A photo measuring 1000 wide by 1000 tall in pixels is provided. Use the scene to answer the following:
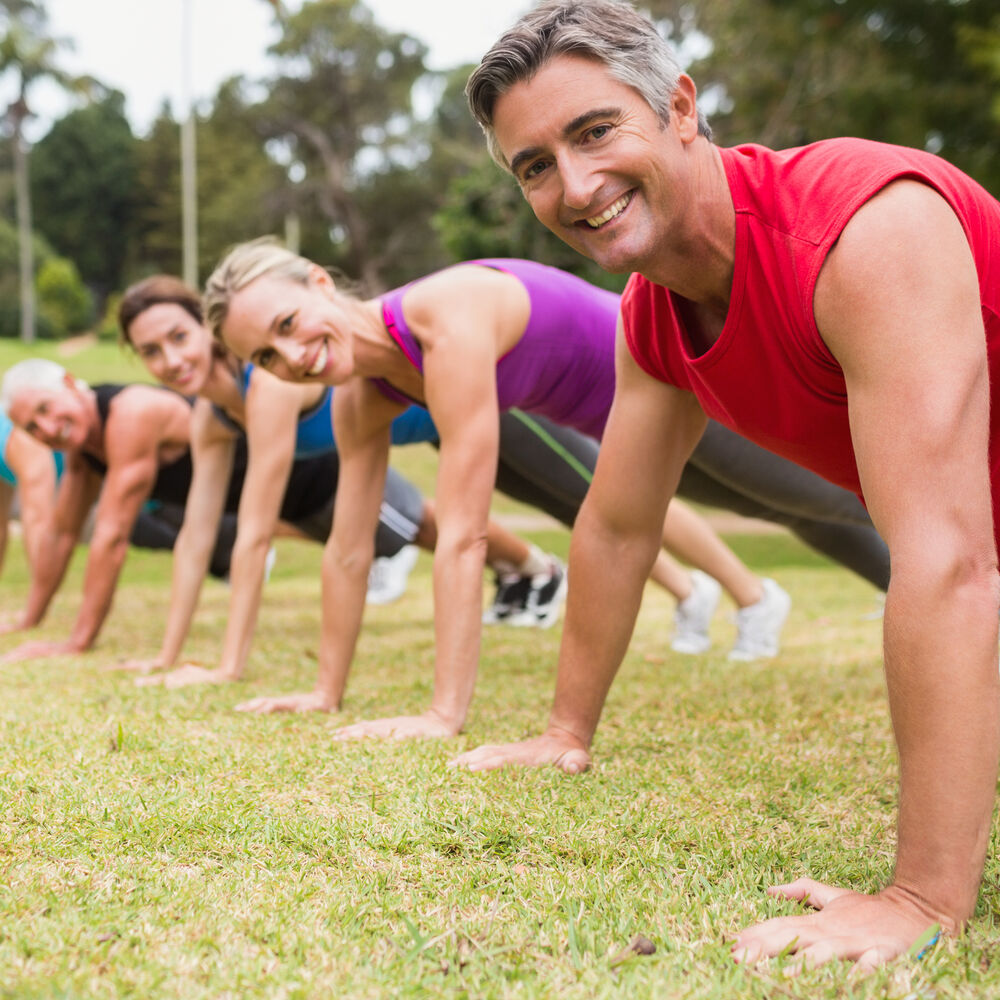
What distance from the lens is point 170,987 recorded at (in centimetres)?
142

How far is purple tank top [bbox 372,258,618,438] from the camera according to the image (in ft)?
11.9

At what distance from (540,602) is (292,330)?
10.6 ft

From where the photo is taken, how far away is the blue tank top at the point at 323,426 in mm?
4570

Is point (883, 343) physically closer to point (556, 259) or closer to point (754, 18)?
point (556, 259)

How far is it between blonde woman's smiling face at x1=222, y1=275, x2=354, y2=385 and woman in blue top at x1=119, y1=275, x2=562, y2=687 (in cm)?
89

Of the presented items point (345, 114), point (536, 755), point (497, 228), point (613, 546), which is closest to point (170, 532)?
point (536, 755)

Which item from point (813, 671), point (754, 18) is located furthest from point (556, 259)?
point (813, 671)

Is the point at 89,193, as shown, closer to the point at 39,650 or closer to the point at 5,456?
the point at 5,456

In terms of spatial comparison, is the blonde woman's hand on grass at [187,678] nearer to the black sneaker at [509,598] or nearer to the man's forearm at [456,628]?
the man's forearm at [456,628]

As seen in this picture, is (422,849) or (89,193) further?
(89,193)

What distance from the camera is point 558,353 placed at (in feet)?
12.3

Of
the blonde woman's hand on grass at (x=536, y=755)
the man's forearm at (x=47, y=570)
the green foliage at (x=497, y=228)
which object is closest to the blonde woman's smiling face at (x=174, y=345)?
the man's forearm at (x=47, y=570)

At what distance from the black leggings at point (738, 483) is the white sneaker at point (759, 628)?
524 mm

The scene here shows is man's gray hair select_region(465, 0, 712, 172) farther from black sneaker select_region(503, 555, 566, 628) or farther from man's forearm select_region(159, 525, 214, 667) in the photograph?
black sneaker select_region(503, 555, 566, 628)
